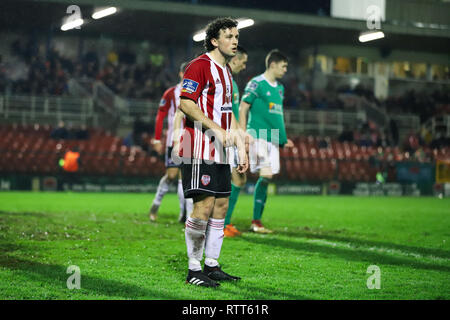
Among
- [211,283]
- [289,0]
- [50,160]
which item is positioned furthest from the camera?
[289,0]

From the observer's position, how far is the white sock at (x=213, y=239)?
4.87 meters

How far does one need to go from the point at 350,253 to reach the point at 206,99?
2.78 metres

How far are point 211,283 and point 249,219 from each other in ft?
19.3

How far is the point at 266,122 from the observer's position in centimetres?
841

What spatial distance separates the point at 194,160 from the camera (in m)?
4.65

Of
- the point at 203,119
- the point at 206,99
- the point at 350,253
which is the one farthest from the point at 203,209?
the point at 350,253

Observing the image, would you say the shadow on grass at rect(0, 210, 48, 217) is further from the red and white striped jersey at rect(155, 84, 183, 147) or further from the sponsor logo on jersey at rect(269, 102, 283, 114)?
the sponsor logo on jersey at rect(269, 102, 283, 114)

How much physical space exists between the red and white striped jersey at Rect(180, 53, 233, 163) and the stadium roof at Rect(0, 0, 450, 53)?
20456mm

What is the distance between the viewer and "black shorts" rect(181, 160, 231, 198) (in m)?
4.60

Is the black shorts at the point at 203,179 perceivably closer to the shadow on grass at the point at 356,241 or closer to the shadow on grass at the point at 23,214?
the shadow on grass at the point at 356,241

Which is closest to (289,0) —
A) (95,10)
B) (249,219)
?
(95,10)

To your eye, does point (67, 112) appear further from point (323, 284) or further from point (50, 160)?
point (323, 284)

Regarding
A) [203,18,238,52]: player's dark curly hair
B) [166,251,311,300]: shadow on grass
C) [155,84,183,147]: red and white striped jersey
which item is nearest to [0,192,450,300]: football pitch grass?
[166,251,311,300]: shadow on grass

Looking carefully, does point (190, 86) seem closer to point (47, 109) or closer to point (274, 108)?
point (274, 108)
